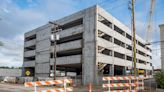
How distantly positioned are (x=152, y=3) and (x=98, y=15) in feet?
62.8

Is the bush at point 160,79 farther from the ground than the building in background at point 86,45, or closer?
closer

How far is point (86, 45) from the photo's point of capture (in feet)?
166

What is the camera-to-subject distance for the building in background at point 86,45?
162ft

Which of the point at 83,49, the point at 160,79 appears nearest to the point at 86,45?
the point at 83,49

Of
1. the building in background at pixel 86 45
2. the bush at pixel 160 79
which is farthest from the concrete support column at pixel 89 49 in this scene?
the bush at pixel 160 79

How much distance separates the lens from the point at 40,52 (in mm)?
67812

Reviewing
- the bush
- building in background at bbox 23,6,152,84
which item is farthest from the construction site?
the bush

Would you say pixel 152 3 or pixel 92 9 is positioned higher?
pixel 152 3

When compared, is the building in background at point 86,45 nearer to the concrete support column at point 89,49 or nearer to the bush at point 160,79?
the concrete support column at point 89,49

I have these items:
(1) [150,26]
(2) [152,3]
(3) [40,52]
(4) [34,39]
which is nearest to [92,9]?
(2) [152,3]

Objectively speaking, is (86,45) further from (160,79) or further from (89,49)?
(160,79)

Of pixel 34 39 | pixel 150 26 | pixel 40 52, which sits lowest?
pixel 40 52

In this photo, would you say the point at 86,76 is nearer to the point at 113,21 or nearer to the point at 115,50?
the point at 115,50

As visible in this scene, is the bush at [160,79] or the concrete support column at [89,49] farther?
the concrete support column at [89,49]
